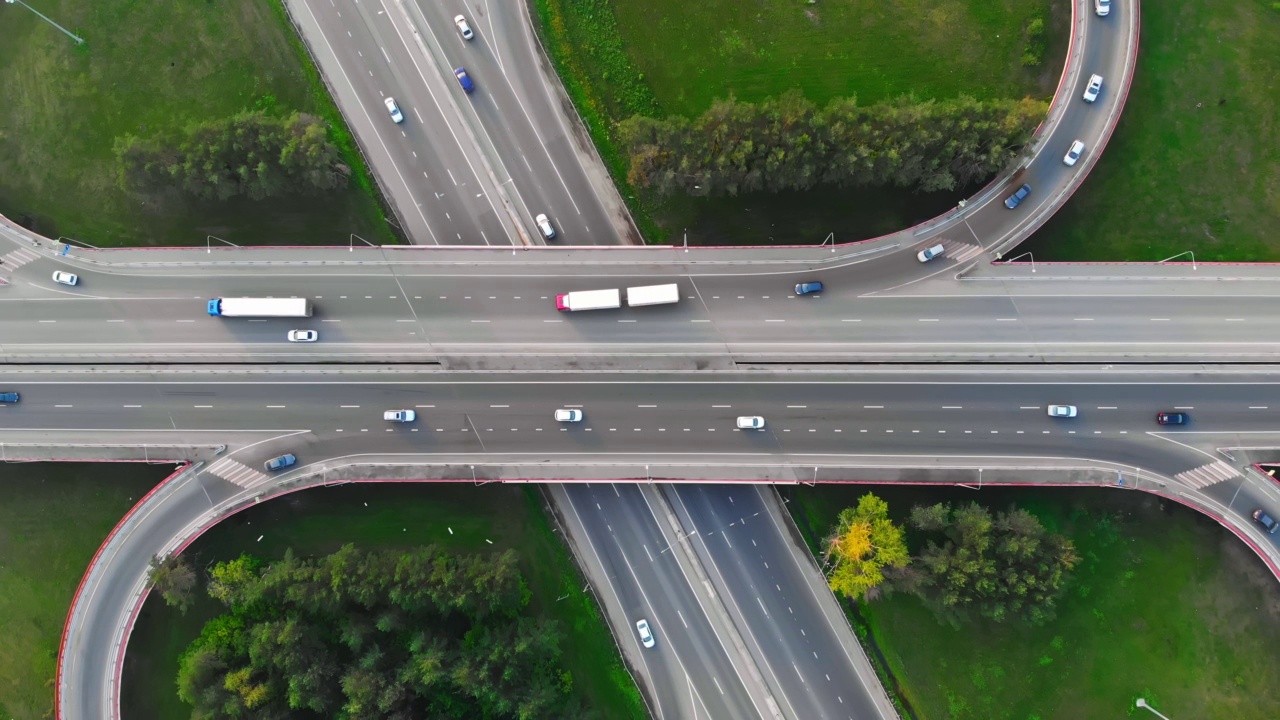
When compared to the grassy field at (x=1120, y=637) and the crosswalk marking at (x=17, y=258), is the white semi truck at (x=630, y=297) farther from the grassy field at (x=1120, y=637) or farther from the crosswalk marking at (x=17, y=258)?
the crosswalk marking at (x=17, y=258)

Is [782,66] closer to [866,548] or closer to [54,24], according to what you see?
[866,548]

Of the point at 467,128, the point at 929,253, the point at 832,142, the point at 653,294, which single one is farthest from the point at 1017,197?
the point at 467,128

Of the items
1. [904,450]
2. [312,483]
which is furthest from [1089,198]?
[312,483]

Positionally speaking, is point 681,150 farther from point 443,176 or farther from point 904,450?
point 904,450

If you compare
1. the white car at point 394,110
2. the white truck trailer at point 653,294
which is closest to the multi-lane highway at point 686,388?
the white truck trailer at point 653,294

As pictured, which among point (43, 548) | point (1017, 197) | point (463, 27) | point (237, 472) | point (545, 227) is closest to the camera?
point (1017, 197)

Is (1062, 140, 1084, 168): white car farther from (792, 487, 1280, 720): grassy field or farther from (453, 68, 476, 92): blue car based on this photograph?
(453, 68, 476, 92): blue car
